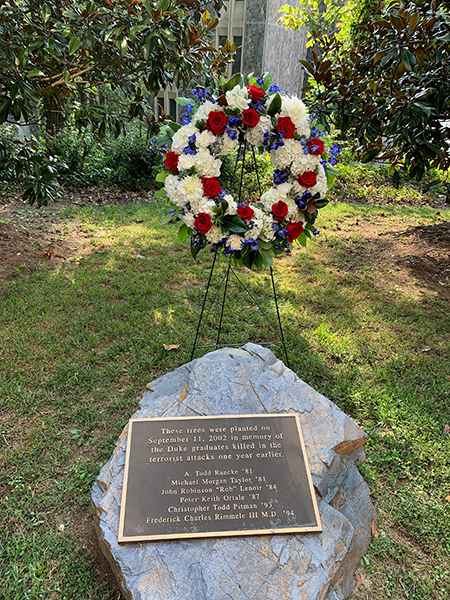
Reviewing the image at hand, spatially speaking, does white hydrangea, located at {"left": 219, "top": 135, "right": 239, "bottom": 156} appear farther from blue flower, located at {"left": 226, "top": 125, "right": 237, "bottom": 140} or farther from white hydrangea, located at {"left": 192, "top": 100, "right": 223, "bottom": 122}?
white hydrangea, located at {"left": 192, "top": 100, "right": 223, "bottom": 122}

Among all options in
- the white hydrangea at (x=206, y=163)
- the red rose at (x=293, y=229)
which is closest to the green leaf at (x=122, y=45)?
the white hydrangea at (x=206, y=163)

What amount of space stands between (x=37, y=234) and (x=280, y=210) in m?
4.24

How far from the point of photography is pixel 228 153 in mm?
2574

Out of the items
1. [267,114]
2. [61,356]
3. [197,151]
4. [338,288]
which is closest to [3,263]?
[61,356]

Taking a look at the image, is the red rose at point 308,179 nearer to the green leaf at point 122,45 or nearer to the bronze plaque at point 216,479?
the bronze plaque at point 216,479

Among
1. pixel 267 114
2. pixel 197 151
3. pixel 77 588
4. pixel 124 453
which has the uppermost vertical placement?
pixel 267 114

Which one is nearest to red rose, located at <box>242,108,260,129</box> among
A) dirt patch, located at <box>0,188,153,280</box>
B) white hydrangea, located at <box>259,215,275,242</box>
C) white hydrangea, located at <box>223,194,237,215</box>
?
white hydrangea, located at <box>223,194,237,215</box>

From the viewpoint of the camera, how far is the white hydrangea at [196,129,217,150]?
2.43 meters

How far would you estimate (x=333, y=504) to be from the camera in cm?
218

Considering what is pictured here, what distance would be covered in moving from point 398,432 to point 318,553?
1.33 meters

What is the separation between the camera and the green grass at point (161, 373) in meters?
2.15

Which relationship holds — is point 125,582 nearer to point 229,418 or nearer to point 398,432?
point 229,418

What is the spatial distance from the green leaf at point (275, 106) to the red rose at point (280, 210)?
1.84 ft

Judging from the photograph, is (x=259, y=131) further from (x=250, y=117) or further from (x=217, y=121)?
(x=217, y=121)
